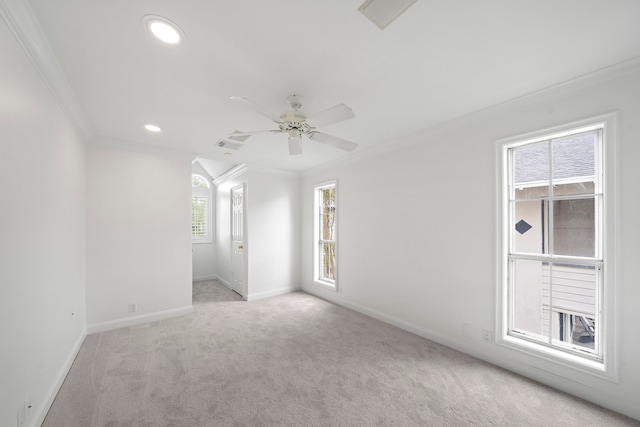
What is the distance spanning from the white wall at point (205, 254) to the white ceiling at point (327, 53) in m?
3.86

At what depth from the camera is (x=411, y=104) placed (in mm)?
2492

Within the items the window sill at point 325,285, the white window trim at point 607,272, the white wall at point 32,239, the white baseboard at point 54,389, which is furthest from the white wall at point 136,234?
the white window trim at point 607,272

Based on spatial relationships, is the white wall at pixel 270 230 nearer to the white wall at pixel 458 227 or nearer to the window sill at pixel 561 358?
the white wall at pixel 458 227

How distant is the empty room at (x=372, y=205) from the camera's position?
5.01 ft

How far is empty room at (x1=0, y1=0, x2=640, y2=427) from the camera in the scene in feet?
5.01

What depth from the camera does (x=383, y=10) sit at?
4.40 feet

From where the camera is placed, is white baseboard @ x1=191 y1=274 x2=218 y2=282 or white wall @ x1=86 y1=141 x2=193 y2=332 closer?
A: white wall @ x1=86 y1=141 x2=193 y2=332

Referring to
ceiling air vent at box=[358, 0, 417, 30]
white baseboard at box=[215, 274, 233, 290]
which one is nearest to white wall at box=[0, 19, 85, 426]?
ceiling air vent at box=[358, 0, 417, 30]

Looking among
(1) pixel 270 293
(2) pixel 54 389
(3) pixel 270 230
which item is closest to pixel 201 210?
(3) pixel 270 230

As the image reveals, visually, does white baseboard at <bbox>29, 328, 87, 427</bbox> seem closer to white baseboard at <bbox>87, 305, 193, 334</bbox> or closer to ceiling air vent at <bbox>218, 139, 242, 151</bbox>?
white baseboard at <bbox>87, 305, 193, 334</bbox>

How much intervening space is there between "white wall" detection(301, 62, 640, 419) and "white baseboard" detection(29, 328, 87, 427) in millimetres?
3474

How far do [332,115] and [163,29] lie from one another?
1.18m

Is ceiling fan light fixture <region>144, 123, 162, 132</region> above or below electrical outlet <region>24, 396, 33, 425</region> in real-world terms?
above

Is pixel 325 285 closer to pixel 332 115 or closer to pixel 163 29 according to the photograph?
pixel 332 115
